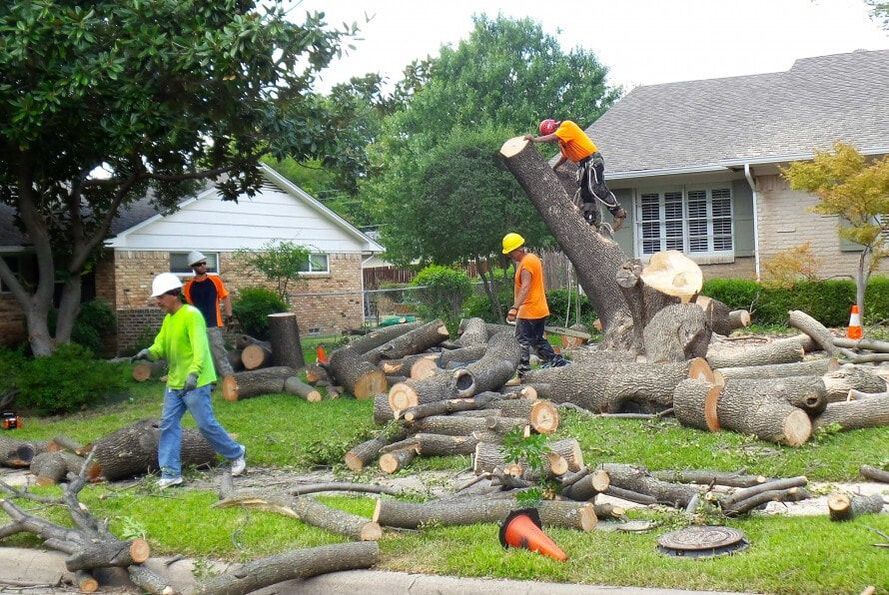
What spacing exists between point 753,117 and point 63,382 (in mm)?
16823

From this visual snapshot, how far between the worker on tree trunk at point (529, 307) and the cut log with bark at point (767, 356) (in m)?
2.03

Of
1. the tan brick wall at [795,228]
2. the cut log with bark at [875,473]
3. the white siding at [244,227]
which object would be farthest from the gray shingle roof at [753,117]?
the cut log with bark at [875,473]

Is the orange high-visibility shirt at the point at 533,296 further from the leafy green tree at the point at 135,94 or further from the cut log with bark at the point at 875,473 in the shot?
the cut log with bark at the point at 875,473

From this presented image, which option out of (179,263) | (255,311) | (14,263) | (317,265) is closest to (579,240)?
(255,311)

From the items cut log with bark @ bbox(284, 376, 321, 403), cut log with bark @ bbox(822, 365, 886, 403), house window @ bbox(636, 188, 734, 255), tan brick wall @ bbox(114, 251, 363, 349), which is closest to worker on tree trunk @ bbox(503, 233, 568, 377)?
cut log with bark @ bbox(284, 376, 321, 403)

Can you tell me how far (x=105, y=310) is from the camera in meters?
22.2

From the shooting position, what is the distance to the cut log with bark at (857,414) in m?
8.67

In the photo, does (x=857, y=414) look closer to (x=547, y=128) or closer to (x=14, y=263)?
(x=547, y=128)

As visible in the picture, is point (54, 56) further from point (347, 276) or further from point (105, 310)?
point (347, 276)

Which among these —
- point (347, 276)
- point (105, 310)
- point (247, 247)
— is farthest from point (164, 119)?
point (347, 276)

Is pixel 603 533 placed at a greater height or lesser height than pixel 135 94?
lesser

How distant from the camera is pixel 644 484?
694cm

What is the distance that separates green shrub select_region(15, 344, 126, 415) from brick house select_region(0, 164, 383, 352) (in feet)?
24.9

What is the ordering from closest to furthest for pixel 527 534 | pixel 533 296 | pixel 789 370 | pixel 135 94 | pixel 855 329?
1. pixel 527 534
2. pixel 789 370
3. pixel 533 296
4. pixel 135 94
5. pixel 855 329
